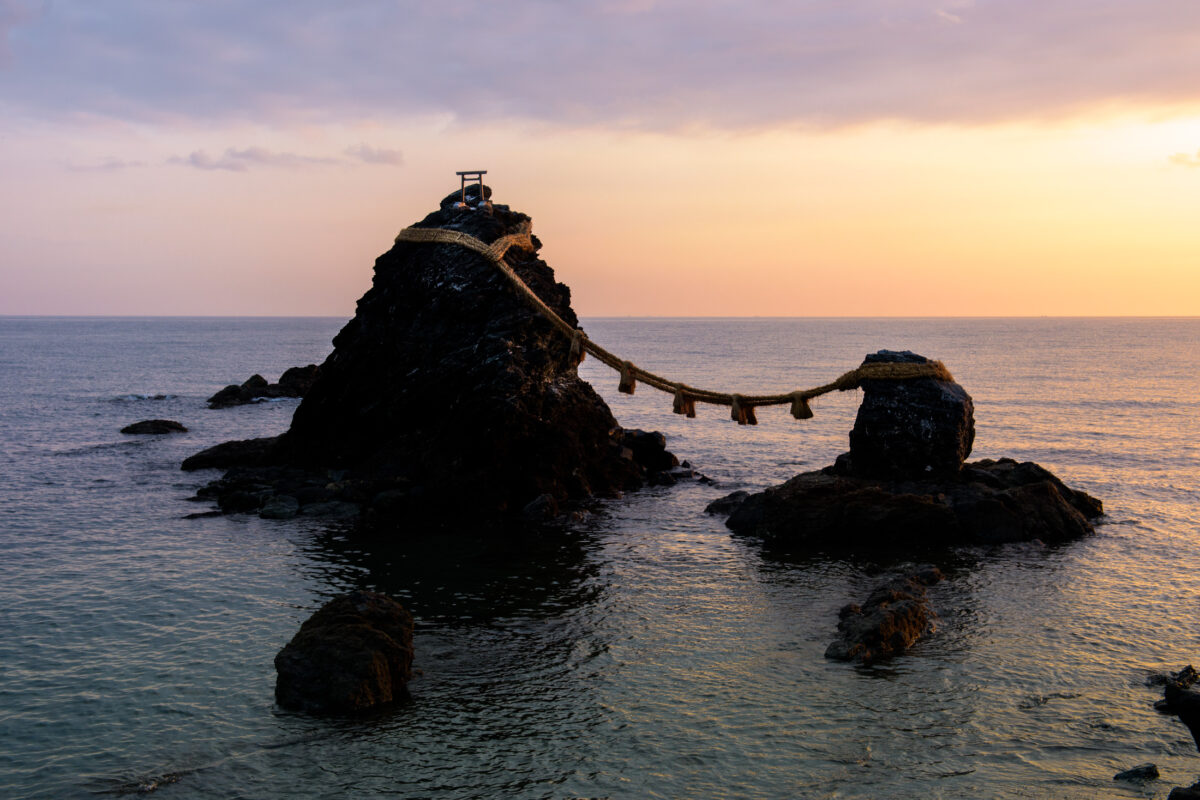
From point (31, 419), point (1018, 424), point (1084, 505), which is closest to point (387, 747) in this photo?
point (1084, 505)

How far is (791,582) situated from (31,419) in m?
44.5

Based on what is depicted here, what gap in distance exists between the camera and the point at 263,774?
35.1 feet

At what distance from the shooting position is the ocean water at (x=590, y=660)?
35.4 feet

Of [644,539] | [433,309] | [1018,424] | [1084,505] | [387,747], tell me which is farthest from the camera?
[1018,424]

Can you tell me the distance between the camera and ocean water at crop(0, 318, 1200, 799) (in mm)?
10805

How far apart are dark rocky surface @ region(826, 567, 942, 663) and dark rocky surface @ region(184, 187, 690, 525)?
10.4m

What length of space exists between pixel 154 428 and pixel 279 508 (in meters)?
20.8

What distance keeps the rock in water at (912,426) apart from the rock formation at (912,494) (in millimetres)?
25

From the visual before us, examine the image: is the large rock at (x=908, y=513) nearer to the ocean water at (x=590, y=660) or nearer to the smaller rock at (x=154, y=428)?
the ocean water at (x=590, y=660)

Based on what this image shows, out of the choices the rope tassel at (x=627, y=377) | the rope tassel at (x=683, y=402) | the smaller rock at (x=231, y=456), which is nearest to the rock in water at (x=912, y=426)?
the rope tassel at (x=683, y=402)

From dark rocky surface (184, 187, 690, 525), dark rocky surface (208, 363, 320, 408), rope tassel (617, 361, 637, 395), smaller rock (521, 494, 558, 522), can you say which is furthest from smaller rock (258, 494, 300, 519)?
dark rocky surface (208, 363, 320, 408)

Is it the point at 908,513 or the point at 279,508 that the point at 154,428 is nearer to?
the point at 279,508

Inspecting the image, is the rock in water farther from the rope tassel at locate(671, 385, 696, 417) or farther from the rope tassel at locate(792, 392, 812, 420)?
the rope tassel at locate(671, 385, 696, 417)

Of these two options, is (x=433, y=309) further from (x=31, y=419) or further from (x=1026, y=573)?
(x=31, y=419)
